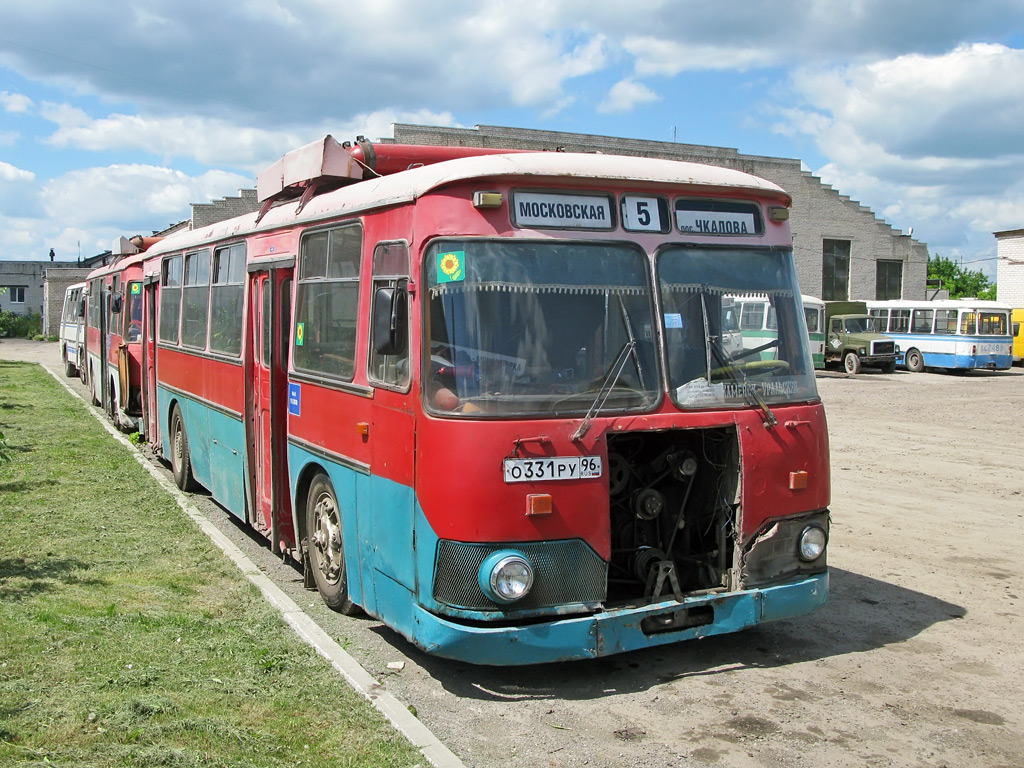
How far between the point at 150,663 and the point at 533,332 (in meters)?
2.83

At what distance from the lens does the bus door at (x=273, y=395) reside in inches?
310

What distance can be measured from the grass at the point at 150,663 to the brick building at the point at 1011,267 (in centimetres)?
4899

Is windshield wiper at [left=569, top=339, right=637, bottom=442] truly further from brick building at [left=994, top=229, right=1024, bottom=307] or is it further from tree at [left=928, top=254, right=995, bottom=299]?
tree at [left=928, top=254, right=995, bottom=299]

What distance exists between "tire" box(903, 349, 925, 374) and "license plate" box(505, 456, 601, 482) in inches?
1427

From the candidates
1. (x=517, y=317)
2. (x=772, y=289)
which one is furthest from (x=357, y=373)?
(x=772, y=289)

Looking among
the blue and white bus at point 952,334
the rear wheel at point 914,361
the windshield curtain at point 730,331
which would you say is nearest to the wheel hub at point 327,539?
the windshield curtain at point 730,331

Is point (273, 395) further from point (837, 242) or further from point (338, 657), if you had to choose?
point (837, 242)

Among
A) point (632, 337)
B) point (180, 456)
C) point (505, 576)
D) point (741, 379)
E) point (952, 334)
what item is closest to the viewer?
point (505, 576)

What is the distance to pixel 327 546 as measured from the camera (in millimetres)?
6918

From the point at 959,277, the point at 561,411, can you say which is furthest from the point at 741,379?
the point at 959,277

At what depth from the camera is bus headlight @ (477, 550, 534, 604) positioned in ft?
16.6

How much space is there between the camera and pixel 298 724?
15.9ft

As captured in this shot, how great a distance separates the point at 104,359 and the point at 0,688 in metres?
15.2

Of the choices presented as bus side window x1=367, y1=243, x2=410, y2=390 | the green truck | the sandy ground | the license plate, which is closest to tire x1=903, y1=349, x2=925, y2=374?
the green truck
